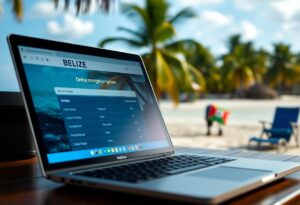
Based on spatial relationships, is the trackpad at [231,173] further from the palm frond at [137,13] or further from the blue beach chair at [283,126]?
the palm frond at [137,13]

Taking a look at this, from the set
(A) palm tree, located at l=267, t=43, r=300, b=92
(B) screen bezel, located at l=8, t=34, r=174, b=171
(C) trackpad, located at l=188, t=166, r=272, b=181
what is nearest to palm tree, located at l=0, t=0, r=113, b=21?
(B) screen bezel, located at l=8, t=34, r=174, b=171

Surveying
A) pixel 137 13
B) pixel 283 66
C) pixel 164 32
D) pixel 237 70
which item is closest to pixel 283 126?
pixel 164 32

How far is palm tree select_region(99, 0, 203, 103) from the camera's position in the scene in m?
12.0

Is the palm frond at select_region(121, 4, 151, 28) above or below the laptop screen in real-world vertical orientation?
above

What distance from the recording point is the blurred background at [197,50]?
478cm

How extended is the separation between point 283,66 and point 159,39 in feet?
113

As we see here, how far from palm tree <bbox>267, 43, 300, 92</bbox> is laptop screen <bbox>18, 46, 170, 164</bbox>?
148 ft

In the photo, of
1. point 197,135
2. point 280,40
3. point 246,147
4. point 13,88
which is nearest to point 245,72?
point 280,40

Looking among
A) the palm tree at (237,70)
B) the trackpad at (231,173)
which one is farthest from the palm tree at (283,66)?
the trackpad at (231,173)

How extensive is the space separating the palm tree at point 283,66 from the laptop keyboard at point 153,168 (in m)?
45.3

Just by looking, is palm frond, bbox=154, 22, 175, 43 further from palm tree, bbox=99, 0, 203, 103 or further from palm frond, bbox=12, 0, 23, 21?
palm frond, bbox=12, 0, 23, 21

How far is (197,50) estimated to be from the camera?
42.4ft

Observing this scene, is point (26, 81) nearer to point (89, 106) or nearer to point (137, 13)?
point (89, 106)

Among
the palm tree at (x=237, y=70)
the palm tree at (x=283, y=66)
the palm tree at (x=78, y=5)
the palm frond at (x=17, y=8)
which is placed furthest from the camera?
the palm tree at (x=283, y=66)
